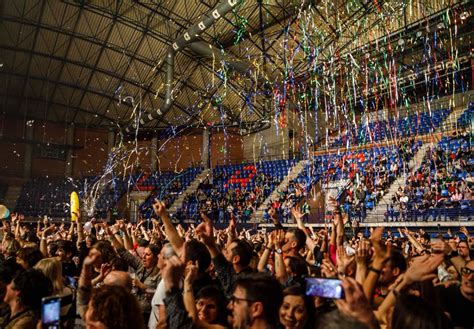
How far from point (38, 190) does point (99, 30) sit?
10.7 metres

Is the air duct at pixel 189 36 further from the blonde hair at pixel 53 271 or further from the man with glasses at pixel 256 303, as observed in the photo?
the man with glasses at pixel 256 303

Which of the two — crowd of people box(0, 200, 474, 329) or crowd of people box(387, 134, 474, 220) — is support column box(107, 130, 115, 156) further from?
crowd of people box(0, 200, 474, 329)

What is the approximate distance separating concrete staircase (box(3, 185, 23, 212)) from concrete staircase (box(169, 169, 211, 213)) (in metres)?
9.99

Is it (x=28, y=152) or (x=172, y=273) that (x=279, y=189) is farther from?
(x=172, y=273)

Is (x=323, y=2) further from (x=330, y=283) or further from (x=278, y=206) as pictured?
(x=330, y=283)

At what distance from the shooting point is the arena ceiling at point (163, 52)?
60.4ft

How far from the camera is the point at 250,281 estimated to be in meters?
2.30

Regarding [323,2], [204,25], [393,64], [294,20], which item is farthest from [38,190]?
[393,64]

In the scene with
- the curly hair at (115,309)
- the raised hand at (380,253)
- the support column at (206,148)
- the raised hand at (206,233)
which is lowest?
the curly hair at (115,309)

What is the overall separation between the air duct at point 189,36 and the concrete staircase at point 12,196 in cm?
904

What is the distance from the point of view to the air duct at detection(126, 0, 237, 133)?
1631 cm

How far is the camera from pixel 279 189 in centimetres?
2072

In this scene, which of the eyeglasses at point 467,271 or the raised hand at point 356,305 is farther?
the eyeglasses at point 467,271

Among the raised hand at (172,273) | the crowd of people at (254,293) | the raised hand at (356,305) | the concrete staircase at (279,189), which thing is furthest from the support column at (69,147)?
the raised hand at (356,305)
